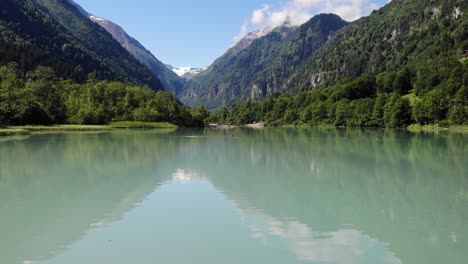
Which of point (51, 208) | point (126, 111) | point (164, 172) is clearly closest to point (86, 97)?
point (126, 111)

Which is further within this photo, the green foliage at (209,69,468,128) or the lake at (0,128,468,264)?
the green foliage at (209,69,468,128)

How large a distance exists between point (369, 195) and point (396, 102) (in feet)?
388

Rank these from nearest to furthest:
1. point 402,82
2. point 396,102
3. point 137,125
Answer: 1. point 396,102
2. point 137,125
3. point 402,82

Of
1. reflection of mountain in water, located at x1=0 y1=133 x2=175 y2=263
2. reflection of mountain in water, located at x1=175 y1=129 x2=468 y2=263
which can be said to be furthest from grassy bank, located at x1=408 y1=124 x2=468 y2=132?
reflection of mountain in water, located at x1=0 y1=133 x2=175 y2=263

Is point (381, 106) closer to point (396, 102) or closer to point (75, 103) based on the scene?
point (396, 102)

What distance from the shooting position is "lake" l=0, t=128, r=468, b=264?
42.7ft

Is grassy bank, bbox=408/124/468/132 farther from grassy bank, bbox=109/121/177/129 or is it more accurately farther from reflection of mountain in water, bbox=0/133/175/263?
reflection of mountain in water, bbox=0/133/175/263

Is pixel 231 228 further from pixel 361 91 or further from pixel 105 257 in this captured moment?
pixel 361 91

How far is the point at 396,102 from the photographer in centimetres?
13225

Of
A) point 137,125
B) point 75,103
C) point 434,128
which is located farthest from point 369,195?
point 75,103

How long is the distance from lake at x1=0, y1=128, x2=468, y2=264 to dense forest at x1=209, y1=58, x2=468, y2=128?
87.5 meters

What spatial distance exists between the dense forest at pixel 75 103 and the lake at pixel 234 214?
8524 cm

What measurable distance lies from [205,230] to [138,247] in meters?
2.87

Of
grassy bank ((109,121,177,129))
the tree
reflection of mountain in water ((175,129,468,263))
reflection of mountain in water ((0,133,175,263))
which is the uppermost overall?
the tree
